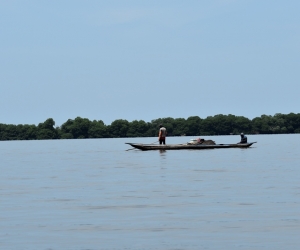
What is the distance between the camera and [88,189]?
29.0 meters

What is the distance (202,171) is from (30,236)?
73.2ft

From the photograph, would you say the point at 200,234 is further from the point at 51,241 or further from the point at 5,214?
the point at 5,214

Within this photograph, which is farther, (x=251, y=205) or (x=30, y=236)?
(x=251, y=205)

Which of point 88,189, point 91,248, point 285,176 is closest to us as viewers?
point 91,248

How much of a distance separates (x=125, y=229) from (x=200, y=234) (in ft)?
6.39

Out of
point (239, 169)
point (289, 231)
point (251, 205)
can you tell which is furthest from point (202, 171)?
point (289, 231)

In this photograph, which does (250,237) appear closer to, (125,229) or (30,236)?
(125,229)

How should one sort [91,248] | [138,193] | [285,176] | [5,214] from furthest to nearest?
[285,176] < [138,193] < [5,214] < [91,248]

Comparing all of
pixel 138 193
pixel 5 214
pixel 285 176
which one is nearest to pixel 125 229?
pixel 5 214

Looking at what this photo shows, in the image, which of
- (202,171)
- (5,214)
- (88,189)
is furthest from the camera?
(202,171)

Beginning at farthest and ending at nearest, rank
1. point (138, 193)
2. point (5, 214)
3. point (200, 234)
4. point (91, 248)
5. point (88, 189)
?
point (88, 189) → point (138, 193) → point (5, 214) → point (200, 234) → point (91, 248)

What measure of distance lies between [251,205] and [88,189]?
8.45 meters

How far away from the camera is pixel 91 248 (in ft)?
52.1

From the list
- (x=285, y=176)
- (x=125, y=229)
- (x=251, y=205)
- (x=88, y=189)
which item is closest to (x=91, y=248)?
(x=125, y=229)
